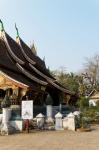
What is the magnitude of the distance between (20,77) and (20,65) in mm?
2791

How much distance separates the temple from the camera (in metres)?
25.4

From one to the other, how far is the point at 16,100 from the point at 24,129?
557cm

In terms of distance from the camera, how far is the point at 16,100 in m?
25.1

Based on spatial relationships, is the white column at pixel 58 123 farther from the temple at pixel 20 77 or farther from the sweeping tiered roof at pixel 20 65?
the sweeping tiered roof at pixel 20 65

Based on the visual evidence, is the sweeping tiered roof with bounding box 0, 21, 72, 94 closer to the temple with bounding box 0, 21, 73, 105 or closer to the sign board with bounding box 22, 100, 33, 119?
the temple with bounding box 0, 21, 73, 105

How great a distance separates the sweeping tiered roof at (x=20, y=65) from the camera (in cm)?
2737

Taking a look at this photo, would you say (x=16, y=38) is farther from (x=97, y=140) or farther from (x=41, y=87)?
(x=97, y=140)

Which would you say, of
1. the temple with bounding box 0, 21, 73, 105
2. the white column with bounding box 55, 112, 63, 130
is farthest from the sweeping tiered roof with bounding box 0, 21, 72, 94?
the white column with bounding box 55, 112, 63, 130

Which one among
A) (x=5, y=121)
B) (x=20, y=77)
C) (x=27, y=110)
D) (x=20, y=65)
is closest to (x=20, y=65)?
(x=20, y=65)

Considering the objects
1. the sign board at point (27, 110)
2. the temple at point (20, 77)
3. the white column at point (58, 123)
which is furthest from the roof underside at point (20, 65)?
the sign board at point (27, 110)

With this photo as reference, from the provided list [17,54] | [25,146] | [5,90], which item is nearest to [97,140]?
[25,146]

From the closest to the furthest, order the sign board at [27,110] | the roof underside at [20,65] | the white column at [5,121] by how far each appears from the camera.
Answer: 1. the white column at [5,121]
2. the sign board at [27,110]
3. the roof underside at [20,65]

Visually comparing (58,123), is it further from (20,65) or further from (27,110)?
(20,65)

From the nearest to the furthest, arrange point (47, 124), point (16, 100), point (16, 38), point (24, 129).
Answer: point (24, 129)
point (47, 124)
point (16, 100)
point (16, 38)
